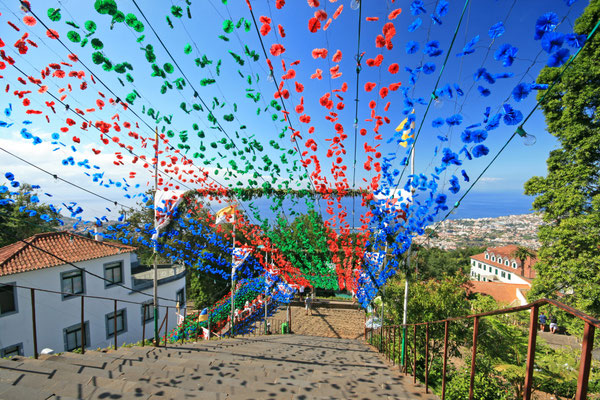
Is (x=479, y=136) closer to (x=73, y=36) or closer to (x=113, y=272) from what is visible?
(x=73, y=36)

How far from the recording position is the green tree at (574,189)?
Answer: 8.26 metres

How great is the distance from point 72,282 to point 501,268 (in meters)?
48.9

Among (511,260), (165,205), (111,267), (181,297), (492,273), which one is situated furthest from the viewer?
(492,273)

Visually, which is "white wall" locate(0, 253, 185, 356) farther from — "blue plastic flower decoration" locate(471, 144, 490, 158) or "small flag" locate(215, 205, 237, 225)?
"blue plastic flower decoration" locate(471, 144, 490, 158)

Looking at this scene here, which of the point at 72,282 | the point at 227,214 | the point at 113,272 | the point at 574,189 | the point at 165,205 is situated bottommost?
the point at 113,272

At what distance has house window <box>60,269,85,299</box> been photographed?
391 inches

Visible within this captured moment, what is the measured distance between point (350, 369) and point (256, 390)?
2.20 metres

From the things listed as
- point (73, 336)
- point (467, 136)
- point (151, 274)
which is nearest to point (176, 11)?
point (467, 136)

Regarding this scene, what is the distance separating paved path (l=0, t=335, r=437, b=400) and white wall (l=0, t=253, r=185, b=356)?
8.09m

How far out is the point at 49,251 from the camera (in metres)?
10.4

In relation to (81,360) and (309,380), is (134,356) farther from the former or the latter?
(309,380)

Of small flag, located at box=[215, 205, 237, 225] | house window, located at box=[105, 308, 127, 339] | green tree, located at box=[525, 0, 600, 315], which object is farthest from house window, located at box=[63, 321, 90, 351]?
green tree, located at box=[525, 0, 600, 315]

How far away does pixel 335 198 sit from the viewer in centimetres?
812

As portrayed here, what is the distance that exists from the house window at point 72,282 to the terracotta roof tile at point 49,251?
54 centimetres
